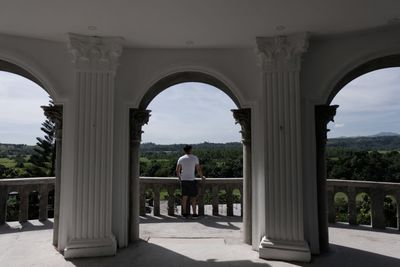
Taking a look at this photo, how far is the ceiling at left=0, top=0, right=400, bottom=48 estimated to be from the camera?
3.10 metres

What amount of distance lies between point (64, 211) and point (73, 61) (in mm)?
2022

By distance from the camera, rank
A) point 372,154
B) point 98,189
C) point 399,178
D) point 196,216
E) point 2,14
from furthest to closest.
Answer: point 372,154 < point 399,178 < point 196,216 < point 98,189 < point 2,14

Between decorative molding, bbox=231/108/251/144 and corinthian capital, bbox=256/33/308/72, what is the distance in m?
0.68

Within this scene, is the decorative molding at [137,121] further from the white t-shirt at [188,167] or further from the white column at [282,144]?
the white column at [282,144]

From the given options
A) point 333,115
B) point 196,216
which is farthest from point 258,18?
point 196,216

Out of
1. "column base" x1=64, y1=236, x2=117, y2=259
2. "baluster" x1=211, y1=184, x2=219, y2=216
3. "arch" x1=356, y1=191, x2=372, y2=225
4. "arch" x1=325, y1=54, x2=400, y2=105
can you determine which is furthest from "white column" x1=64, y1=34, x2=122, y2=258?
"arch" x1=356, y1=191, x2=372, y2=225

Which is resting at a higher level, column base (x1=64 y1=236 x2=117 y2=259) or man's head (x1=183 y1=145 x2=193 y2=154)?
man's head (x1=183 y1=145 x2=193 y2=154)

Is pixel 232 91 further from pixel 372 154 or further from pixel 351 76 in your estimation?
pixel 372 154

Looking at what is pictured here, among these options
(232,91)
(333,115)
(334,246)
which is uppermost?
(232,91)

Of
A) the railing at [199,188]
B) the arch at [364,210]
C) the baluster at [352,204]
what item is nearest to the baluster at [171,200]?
the railing at [199,188]

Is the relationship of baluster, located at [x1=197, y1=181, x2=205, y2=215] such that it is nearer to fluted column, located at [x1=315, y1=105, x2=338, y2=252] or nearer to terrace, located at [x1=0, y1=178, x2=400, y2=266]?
terrace, located at [x1=0, y1=178, x2=400, y2=266]

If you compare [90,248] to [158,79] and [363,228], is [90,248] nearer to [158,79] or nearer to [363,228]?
[158,79]

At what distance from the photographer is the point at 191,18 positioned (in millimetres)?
3451

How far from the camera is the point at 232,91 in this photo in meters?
4.48
